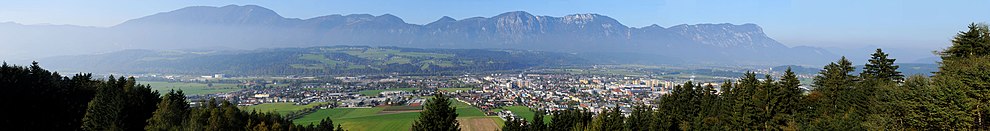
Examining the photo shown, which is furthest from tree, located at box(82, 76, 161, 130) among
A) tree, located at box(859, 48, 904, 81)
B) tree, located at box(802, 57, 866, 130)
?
tree, located at box(859, 48, 904, 81)

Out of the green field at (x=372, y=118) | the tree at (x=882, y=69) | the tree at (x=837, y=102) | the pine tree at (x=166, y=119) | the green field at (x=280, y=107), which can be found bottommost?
the green field at (x=372, y=118)

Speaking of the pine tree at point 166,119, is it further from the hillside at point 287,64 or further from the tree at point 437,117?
the hillside at point 287,64

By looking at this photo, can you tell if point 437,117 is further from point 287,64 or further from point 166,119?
point 287,64

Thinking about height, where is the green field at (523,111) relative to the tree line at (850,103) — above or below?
below

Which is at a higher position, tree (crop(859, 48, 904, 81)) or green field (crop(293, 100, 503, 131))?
tree (crop(859, 48, 904, 81))

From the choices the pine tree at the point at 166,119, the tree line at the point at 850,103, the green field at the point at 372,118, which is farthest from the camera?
the green field at the point at 372,118

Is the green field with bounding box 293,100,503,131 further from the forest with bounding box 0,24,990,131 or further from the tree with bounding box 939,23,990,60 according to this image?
the tree with bounding box 939,23,990,60

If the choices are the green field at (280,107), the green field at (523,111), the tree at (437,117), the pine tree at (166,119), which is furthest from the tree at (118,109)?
the green field at (523,111)

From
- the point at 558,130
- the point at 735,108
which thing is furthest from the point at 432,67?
the point at 735,108
